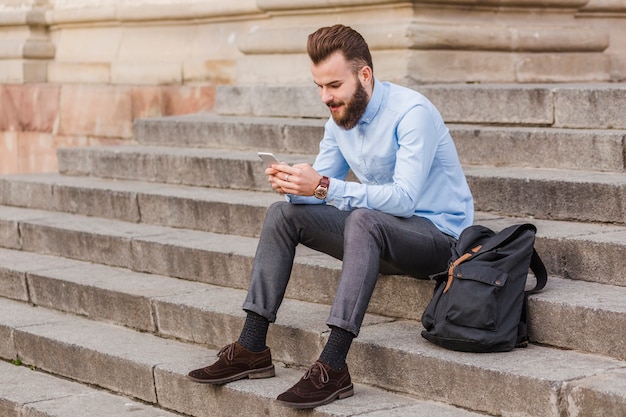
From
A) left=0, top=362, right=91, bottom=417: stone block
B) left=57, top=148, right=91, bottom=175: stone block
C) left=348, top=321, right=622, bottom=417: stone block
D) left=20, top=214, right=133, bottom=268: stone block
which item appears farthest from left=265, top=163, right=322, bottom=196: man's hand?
left=57, top=148, right=91, bottom=175: stone block

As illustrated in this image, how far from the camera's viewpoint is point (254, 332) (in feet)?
16.1

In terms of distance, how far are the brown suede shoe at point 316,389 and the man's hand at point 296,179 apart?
0.66 m

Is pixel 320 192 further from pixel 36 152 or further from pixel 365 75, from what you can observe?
pixel 36 152

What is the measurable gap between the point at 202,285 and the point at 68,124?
4.57 m

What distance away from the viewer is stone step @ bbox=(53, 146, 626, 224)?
5586 millimetres

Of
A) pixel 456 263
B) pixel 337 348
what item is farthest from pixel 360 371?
pixel 456 263

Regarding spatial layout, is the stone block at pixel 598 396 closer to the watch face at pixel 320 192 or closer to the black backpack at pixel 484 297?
the black backpack at pixel 484 297

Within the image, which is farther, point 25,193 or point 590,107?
point 25,193

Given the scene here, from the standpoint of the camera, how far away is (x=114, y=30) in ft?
34.4

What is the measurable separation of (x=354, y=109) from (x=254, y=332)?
3.14ft

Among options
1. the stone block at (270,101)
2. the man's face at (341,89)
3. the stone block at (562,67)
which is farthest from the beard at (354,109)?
the stone block at (562,67)

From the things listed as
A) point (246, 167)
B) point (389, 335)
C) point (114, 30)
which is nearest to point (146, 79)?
point (114, 30)

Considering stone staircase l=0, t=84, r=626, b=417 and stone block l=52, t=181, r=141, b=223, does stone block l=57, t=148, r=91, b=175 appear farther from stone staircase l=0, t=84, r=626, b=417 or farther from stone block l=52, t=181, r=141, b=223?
stone block l=52, t=181, r=141, b=223

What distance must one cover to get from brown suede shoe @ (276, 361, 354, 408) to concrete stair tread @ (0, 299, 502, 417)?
4cm
